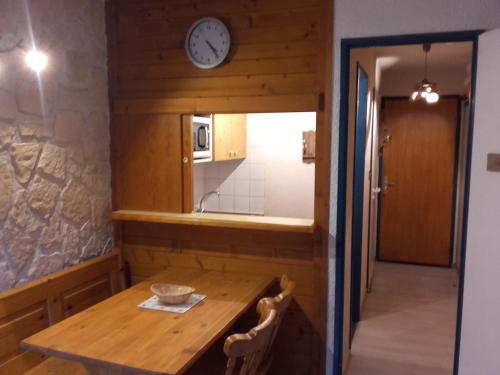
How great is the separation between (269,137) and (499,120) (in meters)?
2.53

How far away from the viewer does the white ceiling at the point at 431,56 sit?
4.12m

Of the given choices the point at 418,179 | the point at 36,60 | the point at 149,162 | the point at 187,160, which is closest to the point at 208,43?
the point at 187,160

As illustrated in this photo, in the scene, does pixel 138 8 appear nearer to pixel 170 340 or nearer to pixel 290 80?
pixel 290 80

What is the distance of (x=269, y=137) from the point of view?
4.33 m

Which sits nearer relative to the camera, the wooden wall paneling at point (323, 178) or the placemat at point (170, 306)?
the placemat at point (170, 306)

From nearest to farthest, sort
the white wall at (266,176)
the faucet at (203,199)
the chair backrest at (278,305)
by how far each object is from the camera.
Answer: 1. the chair backrest at (278,305)
2. the faucet at (203,199)
3. the white wall at (266,176)

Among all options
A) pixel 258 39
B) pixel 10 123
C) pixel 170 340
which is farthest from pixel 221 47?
pixel 170 340

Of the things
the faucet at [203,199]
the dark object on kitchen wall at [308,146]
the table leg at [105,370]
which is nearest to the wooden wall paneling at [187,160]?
the table leg at [105,370]

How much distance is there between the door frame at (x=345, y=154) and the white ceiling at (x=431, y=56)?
68.5 inches

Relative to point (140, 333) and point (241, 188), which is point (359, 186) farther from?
point (140, 333)

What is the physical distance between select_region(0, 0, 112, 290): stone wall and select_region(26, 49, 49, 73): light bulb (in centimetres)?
3

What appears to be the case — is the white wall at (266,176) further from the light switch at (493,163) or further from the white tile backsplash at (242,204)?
the light switch at (493,163)

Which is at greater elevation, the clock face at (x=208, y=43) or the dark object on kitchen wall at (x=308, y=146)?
the clock face at (x=208, y=43)

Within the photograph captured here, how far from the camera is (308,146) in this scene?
423 centimetres
